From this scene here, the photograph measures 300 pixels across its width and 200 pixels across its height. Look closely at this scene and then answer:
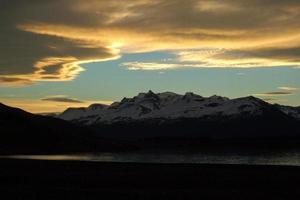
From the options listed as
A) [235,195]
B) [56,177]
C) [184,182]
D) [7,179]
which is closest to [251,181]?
[184,182]

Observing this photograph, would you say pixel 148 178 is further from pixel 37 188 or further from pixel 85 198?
pixel 85 198

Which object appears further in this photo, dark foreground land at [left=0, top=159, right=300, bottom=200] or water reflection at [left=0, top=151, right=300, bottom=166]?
water reflection at [left=0, top=151, right=300, bottom=166]

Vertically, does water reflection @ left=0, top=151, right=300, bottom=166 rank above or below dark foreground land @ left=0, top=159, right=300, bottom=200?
below

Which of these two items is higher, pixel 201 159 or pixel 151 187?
pixel 151 187

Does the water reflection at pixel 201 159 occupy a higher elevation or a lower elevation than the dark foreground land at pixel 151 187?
lower

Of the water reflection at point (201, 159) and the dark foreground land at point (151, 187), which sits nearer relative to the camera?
the dark foreground land at point (151, 187)

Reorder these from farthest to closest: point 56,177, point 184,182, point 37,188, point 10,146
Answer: point 10,146 < point 56,177 < point 184,182 < point 37,188

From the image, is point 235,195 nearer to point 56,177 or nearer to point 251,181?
point 251,181

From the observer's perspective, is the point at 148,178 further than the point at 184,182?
Yes

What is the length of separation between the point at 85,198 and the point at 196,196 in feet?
26.1

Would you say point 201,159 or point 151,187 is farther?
point 201,159

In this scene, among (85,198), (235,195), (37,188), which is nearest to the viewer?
(85,198)

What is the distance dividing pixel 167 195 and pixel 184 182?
46.6 feet

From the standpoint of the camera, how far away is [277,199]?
39.1 m
